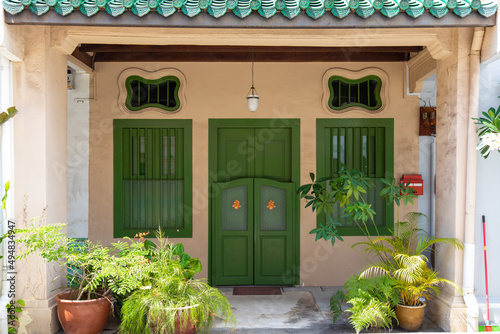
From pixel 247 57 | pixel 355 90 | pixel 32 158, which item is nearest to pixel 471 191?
pixel 355 90

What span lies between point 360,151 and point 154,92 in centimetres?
368

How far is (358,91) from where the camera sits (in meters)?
7.84

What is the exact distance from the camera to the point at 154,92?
780 centimetres

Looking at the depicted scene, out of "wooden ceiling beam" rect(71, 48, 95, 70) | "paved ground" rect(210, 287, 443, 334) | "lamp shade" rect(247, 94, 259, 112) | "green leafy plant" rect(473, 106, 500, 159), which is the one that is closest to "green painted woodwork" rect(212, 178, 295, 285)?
"paved ground" rect(210, 287, 443, 334)

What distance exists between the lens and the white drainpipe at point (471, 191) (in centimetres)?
547

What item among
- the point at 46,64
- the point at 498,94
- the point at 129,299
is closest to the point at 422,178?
the point at 498,94

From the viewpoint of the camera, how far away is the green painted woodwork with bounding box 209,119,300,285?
770 cm

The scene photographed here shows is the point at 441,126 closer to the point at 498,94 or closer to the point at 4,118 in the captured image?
the point at 498,94

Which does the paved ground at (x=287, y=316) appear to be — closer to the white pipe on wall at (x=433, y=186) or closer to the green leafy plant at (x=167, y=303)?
the green leafy plant at (x=167, y=303)

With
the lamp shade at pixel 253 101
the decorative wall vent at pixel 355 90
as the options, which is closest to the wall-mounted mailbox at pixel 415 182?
the decorative wall vent at pixel 355 90

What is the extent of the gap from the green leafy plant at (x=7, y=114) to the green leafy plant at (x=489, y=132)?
542 cm

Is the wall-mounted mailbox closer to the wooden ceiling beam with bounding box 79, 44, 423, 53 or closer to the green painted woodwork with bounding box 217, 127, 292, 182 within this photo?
the green painted woodwork with bounding box 217, 127, 292, 182

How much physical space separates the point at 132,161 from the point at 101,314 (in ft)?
10.0

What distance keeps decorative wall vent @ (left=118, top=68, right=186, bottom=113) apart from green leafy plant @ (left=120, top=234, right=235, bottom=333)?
3148 millimetres
